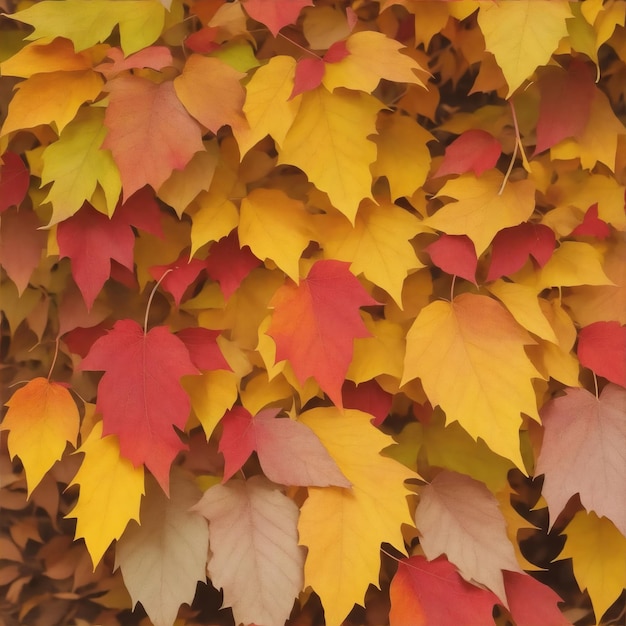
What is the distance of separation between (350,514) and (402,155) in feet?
1.09

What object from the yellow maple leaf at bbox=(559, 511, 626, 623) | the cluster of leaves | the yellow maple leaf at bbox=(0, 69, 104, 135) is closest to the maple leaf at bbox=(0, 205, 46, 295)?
the cluster of leaves

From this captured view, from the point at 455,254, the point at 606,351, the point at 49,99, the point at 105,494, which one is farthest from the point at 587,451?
the point at 49,99

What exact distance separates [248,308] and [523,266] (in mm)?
268

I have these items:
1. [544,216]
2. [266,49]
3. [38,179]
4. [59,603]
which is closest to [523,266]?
[544,216]

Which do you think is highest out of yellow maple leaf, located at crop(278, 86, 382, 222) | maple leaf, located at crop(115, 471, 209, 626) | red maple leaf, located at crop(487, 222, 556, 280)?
yellow maple leaf, located at crop(278, 86, 382, 222)

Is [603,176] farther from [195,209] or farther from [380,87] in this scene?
[195,209]

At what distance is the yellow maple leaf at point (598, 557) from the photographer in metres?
0.66

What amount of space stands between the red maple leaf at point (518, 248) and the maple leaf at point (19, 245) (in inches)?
17.3

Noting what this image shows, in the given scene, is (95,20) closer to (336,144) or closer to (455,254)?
(336,144)

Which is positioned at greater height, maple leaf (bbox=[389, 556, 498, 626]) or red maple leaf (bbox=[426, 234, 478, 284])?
red maple leaf (bbox=[426, 234, 478, 284])

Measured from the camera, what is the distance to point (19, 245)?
64 cm

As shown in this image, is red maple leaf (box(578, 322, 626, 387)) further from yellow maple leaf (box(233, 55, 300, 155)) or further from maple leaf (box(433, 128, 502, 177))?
yellow maple leaf (box(233, 55, 300, 155))

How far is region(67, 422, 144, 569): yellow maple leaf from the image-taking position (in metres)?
0.55

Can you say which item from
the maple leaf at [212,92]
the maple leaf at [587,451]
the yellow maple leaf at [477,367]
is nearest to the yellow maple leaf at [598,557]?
the maple leaf at [587,451]
